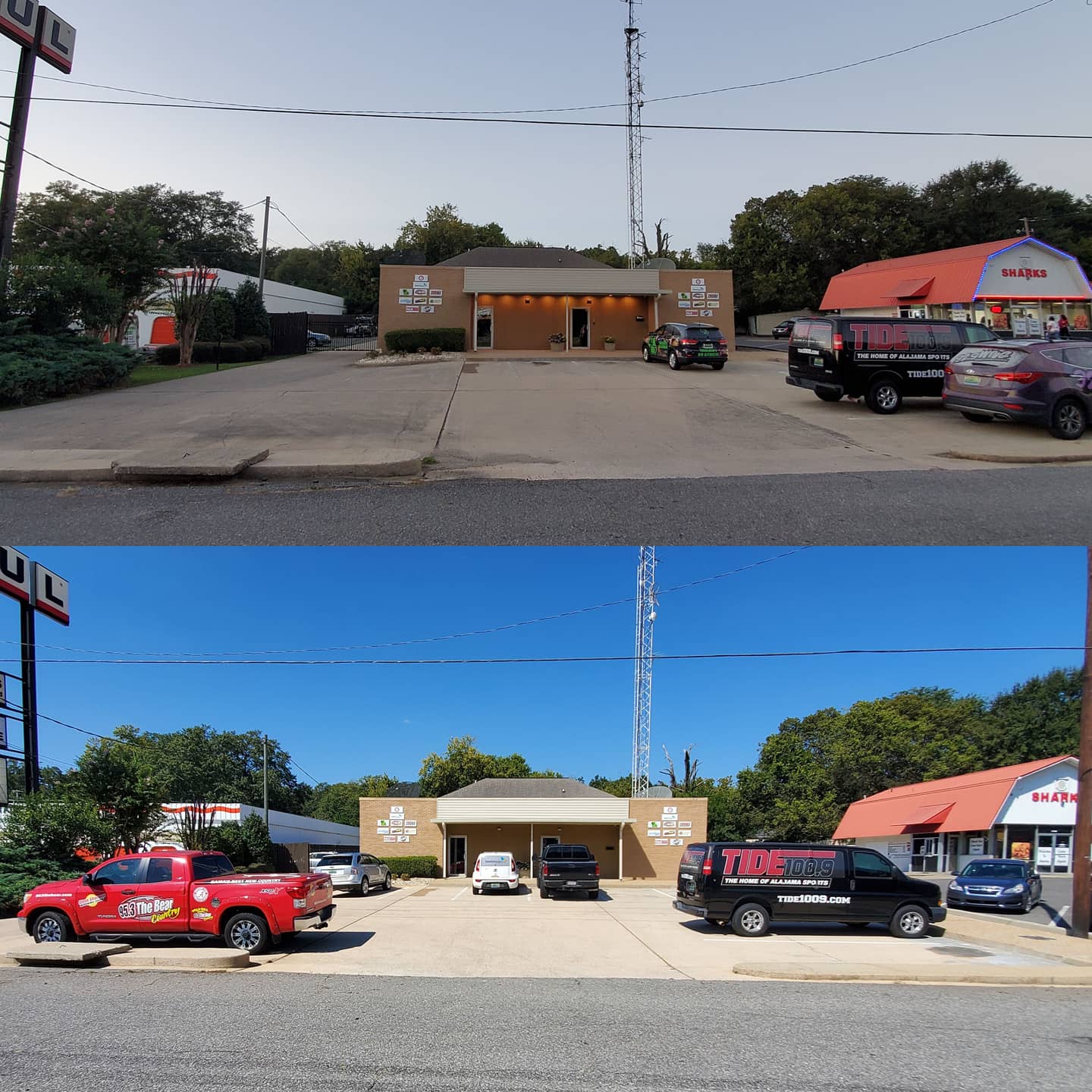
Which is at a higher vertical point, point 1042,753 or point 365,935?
point 365,935

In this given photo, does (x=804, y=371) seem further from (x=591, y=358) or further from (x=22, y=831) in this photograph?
(x=22, y=831)

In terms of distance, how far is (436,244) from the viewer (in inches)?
3452

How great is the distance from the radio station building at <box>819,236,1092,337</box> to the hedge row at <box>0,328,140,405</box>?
37128mm

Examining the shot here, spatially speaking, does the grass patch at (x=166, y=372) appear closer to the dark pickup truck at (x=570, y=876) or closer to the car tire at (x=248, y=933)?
the dark pickup truck at (x=570, y=876)

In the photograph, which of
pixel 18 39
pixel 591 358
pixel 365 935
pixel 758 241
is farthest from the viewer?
pixel 758 241

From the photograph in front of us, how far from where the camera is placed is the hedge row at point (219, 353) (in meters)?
39.4

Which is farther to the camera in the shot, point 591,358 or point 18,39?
point 591,358

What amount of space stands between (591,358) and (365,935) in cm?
2899

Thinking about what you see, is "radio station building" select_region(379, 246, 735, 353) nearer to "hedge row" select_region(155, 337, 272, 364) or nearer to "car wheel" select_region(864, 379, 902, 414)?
"hedge row" select_region(155, 337, 272, 364)

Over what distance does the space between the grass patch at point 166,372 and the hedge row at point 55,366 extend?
3.20ft

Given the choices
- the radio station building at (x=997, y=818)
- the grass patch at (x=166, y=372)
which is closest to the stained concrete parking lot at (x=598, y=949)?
the radio station building at (x=997, y=818)

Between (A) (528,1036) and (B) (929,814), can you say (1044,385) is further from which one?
(B) (929,814)

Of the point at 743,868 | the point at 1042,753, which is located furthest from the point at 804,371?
the point at 1042,753

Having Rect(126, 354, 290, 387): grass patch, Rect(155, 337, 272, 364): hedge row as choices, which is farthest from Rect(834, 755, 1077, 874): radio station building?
Rect(155, 337, 272, 364): hedge row
